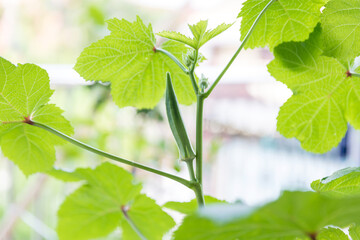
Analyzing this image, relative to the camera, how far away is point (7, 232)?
1446 millimetres

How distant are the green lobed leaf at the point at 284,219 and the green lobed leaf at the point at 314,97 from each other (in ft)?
0.65

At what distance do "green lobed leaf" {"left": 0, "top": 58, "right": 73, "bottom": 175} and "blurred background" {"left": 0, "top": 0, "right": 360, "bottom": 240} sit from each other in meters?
0.70

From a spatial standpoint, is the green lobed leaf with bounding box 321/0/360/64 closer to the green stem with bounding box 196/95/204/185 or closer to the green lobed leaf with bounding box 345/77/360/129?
the green lobed leaf with bounding box 345/77/360/129

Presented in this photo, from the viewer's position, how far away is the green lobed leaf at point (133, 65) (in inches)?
15.7

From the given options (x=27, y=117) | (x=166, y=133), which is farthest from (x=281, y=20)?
(x=166, y=133)

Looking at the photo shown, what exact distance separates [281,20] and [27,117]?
277mm

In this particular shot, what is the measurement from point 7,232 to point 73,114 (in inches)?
20.9

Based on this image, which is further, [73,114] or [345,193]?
[73,114]

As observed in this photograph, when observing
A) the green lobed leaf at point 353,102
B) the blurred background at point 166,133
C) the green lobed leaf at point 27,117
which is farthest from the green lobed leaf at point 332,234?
the blurred background at point 166,133

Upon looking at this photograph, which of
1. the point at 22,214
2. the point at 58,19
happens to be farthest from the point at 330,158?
the point at 58,19

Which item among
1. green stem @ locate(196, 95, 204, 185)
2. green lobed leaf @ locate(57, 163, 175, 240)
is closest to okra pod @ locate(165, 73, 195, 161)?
green stem @ locate(196, 95, 204, 185)

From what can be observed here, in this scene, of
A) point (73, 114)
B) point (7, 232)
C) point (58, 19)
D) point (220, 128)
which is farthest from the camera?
point (58, 19)

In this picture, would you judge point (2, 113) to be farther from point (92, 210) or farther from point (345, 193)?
point (345, 193)

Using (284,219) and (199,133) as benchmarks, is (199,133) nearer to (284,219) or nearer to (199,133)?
(199,133)
